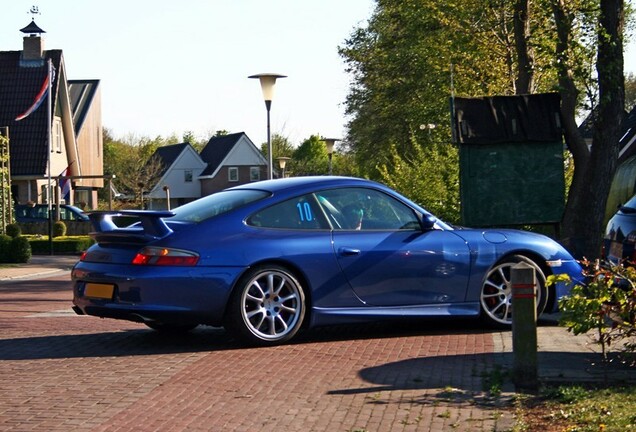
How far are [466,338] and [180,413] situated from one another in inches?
147

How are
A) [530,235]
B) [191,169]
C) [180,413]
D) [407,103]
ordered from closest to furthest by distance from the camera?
[180,413] → [530,235] → [407,103] → [191,169]

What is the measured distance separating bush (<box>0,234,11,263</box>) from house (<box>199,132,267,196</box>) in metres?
62.5

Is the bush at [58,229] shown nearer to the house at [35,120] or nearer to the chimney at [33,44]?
the house at [35,120]

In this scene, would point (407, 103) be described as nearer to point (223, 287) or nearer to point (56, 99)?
point (56, 99)

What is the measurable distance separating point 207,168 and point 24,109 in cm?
4493

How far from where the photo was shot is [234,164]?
3738 inches

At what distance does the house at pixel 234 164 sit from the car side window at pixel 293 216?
273 feet

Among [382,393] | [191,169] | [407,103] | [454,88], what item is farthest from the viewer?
[191,169]

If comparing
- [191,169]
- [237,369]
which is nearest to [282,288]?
[237,369]

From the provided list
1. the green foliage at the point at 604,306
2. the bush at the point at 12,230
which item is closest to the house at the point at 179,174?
the bush at the point at 12,230

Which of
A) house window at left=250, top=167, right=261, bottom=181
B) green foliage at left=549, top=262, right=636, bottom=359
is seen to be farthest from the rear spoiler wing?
house window at left=250, top=167, right=261, bottom=181

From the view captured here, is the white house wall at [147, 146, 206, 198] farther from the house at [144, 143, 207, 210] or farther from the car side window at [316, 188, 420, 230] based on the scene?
the car side window at [316, 188, 420, 230]

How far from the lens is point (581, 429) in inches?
239

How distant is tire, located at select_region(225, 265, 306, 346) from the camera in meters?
9.11
